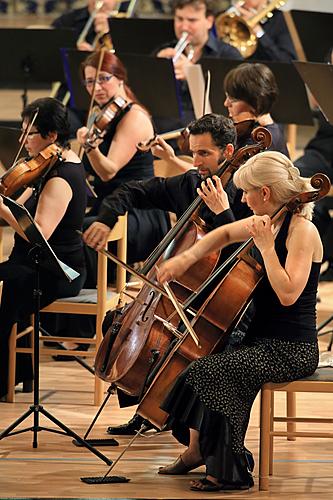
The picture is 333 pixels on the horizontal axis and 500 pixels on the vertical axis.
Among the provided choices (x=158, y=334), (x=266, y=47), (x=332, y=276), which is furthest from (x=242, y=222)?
(x=266, y=47)

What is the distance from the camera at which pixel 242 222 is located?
3.53 m

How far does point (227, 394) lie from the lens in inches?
135

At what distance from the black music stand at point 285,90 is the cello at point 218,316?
2.27 metres

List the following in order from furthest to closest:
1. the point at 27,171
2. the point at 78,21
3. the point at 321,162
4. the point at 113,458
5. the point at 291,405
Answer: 1. the point at 78,21
2. the point at 321,162
3. the point at 291,405
4. the point at 27,171
5. the point at 113,458

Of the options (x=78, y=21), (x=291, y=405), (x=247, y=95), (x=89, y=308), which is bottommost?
(x=291, y=405)

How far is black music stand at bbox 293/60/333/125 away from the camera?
4812 millimetres

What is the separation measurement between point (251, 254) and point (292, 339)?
332mm

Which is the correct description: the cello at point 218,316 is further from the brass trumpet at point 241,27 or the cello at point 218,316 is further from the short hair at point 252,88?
the brass trumpet at point 241,27

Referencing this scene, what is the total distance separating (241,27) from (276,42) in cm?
24

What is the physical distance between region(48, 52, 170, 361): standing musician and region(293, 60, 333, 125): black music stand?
2.68 feet

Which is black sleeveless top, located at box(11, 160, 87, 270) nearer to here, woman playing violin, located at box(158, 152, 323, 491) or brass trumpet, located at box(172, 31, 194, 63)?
woman playing violin, located at box(158, 152, 323, 491)

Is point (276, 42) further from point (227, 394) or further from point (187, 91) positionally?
point (227, 394)

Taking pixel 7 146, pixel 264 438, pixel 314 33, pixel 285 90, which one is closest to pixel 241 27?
pixel 314 33

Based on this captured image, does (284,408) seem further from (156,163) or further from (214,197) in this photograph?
(156,163)
